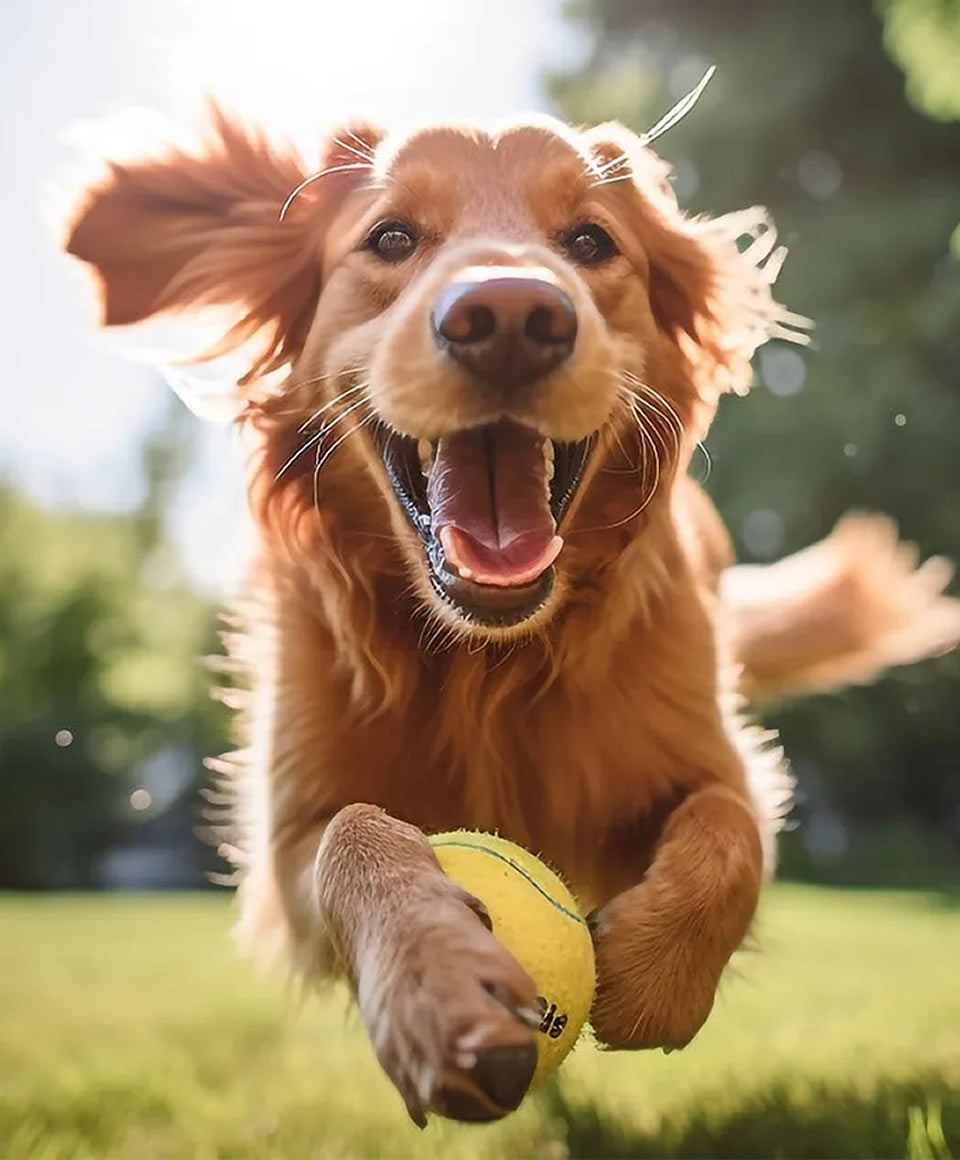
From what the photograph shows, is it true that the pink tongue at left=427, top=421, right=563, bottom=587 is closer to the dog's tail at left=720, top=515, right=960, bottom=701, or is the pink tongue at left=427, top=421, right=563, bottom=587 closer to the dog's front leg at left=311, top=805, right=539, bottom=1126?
the dog's front leg at left=311, top=805, right=539, bottom=1126

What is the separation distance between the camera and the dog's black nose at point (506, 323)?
3.93 ft

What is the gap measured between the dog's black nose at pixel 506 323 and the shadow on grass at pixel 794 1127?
1.02m

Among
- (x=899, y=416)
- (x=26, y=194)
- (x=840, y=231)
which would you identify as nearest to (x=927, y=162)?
(x=840, y=231)

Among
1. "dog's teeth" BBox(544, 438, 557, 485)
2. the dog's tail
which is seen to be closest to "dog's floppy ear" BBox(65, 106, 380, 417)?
"dog's teeth" BBox(544, 438, 557, 485)

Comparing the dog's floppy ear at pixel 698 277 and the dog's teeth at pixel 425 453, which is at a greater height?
the dog's floppy ear at pixel 698 277

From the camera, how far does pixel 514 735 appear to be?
158cm

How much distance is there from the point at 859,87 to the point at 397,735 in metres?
2.10

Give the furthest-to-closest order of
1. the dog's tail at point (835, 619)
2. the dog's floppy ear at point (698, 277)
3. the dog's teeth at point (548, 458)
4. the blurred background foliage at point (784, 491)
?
the blurred background foliage at point (784, 491)
the dog's tail at point (835, 619)
the dog's floppy ear at point (698, 277)
the dog's teeth at point (548, 458)

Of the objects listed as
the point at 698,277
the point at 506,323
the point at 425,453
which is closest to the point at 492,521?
the point at 425,453

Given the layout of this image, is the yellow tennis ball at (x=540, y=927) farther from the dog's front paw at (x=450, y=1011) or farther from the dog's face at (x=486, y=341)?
the dog's face at (x=486, y=341)

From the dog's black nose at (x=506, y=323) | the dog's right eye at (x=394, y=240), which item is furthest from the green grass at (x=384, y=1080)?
the dog's right eye at (x=394, y=240)

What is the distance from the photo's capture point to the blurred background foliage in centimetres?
268

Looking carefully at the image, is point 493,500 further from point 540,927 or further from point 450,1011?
point 450,1011

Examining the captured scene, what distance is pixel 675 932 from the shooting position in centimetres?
130
